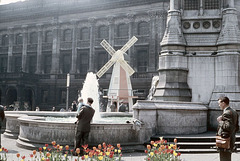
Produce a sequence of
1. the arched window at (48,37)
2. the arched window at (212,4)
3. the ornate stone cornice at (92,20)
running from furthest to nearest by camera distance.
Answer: the arched window at (48,37), the ornate stone cornice at (92,20), the arched window at (212,4)

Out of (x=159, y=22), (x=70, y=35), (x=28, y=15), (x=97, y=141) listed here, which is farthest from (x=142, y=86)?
(x=97, y=141)

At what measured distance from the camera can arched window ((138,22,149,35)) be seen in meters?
42.5

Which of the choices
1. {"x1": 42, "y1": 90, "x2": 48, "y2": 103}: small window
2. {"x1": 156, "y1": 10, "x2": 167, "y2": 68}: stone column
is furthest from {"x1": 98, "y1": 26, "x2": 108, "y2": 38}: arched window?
{"x1": 42, "y1": 90, "x2": 48, "y2": 103}: small window

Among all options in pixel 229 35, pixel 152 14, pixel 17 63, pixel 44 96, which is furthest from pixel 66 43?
pixel 229 35

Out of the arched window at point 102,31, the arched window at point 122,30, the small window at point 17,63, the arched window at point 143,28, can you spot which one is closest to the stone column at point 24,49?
the small window at point 17,63

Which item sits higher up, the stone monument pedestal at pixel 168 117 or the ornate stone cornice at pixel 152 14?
the ornate stone cornice at pixel 152 14

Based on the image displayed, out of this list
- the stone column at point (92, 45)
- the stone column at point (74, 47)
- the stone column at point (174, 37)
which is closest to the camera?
the stone column at point (174, 37)

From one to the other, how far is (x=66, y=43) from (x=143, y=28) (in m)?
13.7

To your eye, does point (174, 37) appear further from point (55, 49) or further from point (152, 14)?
point (55, 49)

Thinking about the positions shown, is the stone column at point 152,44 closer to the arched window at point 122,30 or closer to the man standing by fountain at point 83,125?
the arched window at point 122,30

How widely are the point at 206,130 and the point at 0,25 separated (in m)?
52.0

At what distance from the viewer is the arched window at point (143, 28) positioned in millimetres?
42469

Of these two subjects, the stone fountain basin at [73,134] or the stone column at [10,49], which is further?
the stone column at [10,49]

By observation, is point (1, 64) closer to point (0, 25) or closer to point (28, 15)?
point (0, 25)
